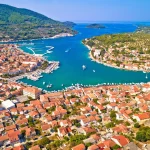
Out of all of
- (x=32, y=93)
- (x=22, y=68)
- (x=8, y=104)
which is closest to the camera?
(x=8, y=104)

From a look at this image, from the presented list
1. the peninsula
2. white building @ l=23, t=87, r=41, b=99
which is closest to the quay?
the peninsula

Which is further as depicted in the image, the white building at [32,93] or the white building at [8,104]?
the white building at [32,93]

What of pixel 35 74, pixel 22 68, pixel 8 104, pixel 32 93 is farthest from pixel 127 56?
pixel 8 104

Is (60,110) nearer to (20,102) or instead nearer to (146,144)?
(20,102)

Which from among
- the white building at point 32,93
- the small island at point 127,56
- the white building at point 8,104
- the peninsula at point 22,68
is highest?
the small island at point 127,56

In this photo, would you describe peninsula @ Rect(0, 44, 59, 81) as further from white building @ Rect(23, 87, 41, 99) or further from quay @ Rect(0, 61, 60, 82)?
white building @ Rect(23, 87, 41, 99)

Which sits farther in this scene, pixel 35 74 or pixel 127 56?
pixel 127 56

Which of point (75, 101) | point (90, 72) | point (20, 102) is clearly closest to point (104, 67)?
point (90, 72)

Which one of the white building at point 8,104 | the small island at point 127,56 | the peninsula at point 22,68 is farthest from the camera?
the small island at point 127,56

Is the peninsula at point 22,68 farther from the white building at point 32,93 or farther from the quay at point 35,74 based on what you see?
the white building at point 32,93

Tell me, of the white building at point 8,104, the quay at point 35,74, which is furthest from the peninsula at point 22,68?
the white building at point 8,104

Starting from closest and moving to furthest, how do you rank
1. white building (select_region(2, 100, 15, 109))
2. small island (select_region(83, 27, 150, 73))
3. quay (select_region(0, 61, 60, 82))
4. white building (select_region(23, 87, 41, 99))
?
white building (select_region(2, 100, 15, 109)), white building (select_region(23, 87, 41, 99)), quay (select_region(0, 61, 60, 82)), small island (select_region(83, 27, 150, 73))

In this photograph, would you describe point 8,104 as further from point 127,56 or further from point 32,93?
point 127,56
